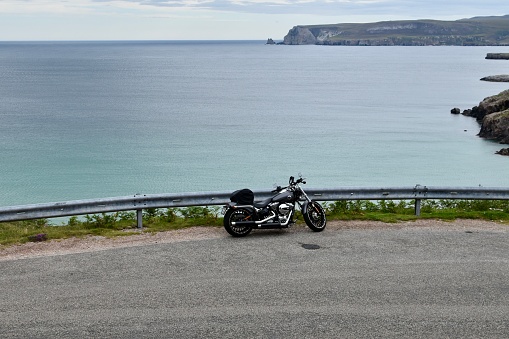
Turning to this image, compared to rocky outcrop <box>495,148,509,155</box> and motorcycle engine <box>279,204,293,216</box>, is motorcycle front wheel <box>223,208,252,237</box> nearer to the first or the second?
motorcycle engine <box>279,204,293,216</box>

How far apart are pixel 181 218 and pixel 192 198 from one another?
72 cm

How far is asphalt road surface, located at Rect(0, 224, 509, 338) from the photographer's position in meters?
7.55

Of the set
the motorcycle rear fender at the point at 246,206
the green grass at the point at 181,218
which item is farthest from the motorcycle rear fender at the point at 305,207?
the green grass at the point at 181,218

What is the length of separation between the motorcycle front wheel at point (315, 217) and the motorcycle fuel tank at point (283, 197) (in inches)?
16.2

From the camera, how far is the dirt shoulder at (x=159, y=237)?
11.0 m

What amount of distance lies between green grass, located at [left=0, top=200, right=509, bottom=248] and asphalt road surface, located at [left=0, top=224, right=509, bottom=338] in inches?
56.0

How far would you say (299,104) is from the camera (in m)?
90.9

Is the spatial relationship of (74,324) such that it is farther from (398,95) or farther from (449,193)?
(398,95)

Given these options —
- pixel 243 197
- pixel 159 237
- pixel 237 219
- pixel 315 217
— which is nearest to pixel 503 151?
pixel 315 217

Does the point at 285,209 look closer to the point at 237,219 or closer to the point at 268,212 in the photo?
the point at 268,212

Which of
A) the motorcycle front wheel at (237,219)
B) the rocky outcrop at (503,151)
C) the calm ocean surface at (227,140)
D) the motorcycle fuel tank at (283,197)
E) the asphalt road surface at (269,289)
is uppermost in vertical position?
the motorcycle fuel tank at (283,197)

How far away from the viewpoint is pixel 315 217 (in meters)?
12.4

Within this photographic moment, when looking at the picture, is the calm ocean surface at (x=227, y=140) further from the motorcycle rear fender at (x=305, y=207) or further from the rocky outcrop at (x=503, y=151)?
the motorcycle rear fender at (x=305, y=207)

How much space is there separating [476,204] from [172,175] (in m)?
28.2
